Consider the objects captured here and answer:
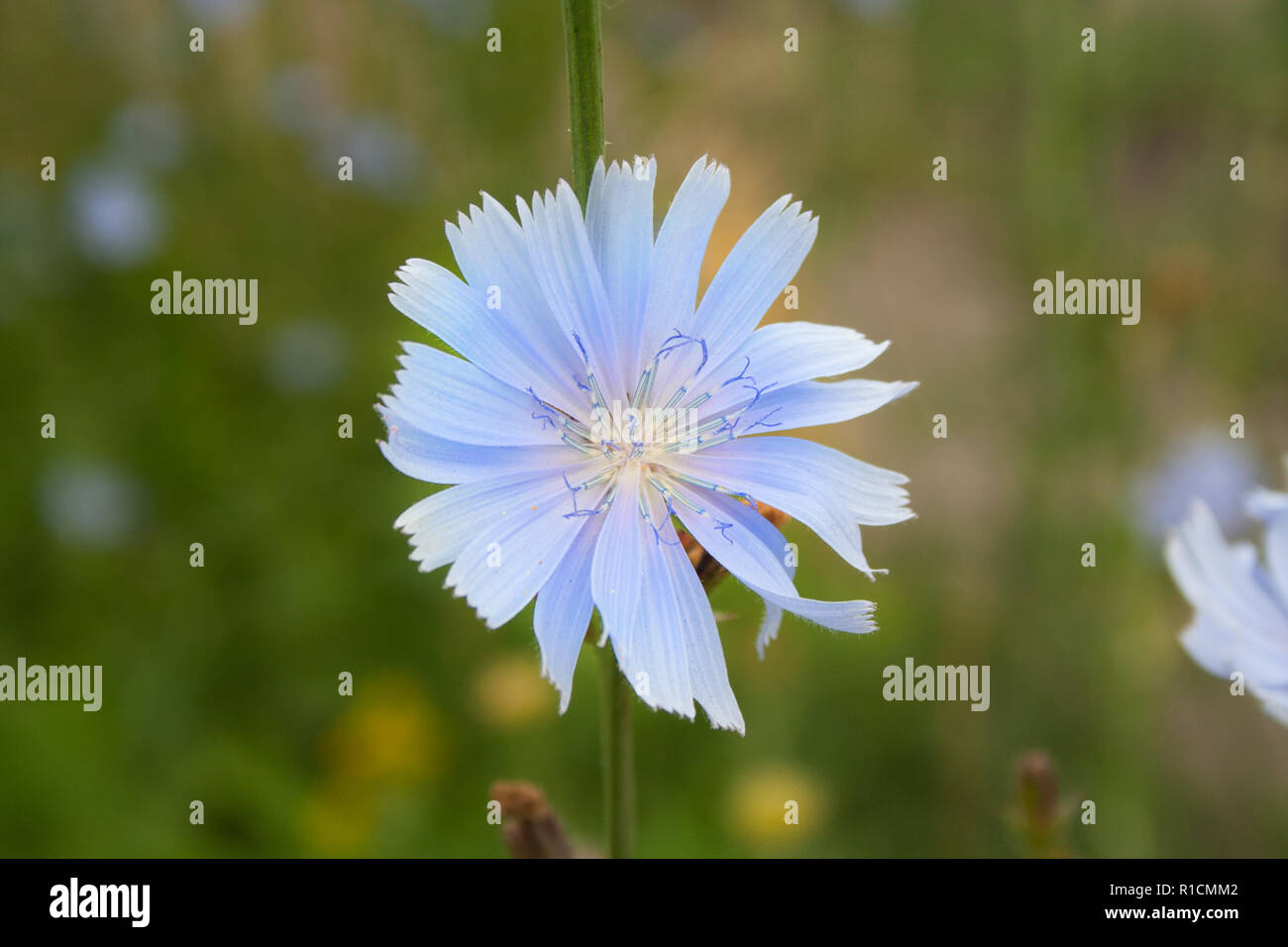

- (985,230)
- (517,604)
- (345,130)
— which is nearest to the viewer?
(517,604)

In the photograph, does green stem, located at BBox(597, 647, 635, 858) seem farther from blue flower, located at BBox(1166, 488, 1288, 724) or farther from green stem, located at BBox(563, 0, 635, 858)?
blue flower, located at BBox(1166, 488, 1288, 724)

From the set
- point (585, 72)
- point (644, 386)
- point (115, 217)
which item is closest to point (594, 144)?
point (585, 72)

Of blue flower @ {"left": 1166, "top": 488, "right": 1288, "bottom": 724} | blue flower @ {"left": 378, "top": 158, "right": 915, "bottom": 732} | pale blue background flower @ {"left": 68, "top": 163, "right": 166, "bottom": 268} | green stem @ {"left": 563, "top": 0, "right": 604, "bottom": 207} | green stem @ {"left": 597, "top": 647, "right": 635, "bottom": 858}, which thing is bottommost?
green stem @ {"left": 597, "top": 647, "right": 635, "bottom": 858}

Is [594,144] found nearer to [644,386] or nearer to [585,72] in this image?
[585,72]

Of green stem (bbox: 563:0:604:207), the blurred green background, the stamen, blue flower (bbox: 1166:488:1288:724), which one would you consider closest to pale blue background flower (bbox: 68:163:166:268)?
the blurred green background
